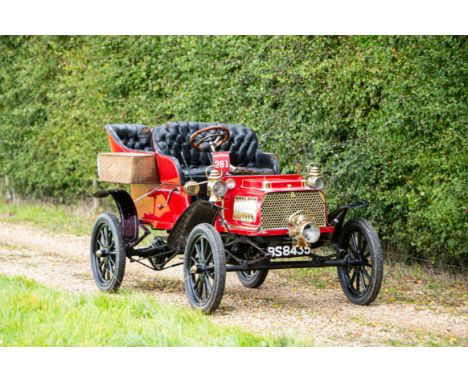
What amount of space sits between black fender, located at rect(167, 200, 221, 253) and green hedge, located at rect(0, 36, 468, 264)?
2.51m

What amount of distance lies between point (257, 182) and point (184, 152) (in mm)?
1527

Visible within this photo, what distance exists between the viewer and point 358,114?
31.8 feet

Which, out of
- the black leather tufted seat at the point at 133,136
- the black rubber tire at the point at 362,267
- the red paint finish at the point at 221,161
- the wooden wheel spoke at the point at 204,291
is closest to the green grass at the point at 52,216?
the black leather tufted seat at the point at 133,136

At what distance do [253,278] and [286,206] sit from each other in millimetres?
1779

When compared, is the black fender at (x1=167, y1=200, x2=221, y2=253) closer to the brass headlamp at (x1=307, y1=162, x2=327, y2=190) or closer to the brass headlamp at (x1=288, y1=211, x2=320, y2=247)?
the brass headlamp at (x1=288, y1=211, x2=320, y2=247)

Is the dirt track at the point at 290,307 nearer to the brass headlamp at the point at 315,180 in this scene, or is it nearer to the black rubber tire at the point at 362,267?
the black rubber tire at the point at 362,267

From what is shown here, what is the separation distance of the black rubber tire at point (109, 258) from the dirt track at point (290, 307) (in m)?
0.21

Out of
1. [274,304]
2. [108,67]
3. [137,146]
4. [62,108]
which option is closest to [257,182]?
[274,304]

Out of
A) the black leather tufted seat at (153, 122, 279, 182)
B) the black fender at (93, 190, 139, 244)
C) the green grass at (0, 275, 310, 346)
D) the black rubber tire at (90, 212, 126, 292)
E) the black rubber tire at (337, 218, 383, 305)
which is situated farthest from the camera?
the black leather tufted seat at (153, 122, 279, 182)

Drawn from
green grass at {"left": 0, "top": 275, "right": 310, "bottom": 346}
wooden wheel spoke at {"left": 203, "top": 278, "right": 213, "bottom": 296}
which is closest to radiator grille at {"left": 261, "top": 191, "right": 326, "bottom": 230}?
wooden wheel spoke at {"left": 203, "top": 278, "right": 213, "bottom": 296}

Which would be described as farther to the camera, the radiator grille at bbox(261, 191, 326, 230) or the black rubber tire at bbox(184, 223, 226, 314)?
the radiator grille at bbox(261, 191, 326, 230)

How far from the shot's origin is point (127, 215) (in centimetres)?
852

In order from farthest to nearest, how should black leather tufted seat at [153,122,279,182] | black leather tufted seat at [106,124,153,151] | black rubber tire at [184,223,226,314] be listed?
black leather tufted seat at [106,124,153,151] < black leather tufted seat at [153,122,279,182] < black rubber tire at [184,223,226,314]

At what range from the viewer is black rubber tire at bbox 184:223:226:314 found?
275 inches
